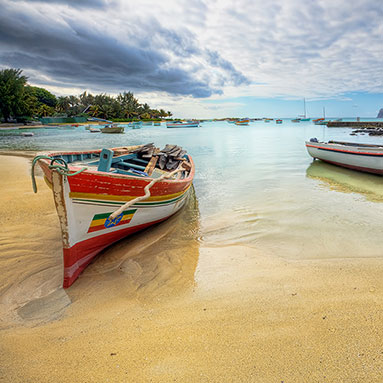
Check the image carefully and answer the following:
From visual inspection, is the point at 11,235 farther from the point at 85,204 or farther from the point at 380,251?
the point at 380,251

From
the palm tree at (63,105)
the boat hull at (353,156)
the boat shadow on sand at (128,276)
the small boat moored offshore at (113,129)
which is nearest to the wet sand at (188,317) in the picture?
the boat shadow on sand at (128,276)

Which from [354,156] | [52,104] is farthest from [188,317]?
[52,104]

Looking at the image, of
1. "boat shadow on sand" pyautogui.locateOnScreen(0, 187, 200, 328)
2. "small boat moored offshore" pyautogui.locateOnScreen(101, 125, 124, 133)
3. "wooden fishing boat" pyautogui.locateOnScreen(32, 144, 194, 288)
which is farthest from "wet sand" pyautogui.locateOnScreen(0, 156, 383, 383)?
"small boat moored offshore" pyautogui.locateOnScreen(101, 125, 124, 133)

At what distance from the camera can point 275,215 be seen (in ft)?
21.1

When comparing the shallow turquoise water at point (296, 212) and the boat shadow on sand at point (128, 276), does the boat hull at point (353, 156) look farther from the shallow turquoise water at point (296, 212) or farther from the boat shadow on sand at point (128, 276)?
the boat shadow on sand at point (128, 276)

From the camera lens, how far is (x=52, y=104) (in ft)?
346

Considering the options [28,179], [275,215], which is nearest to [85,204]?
[275,215]

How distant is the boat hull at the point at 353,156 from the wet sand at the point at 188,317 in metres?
8.90

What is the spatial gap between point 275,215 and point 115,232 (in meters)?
4.32

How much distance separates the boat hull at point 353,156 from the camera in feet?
34.6

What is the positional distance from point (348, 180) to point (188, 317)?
35.5ft

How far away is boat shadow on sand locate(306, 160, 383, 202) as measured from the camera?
28.3 feet

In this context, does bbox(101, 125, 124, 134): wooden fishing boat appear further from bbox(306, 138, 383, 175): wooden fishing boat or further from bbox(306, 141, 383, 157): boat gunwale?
bbox(306, 138, 383, 175): wooden fishing boat

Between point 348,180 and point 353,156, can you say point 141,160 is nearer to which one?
point 348,180
